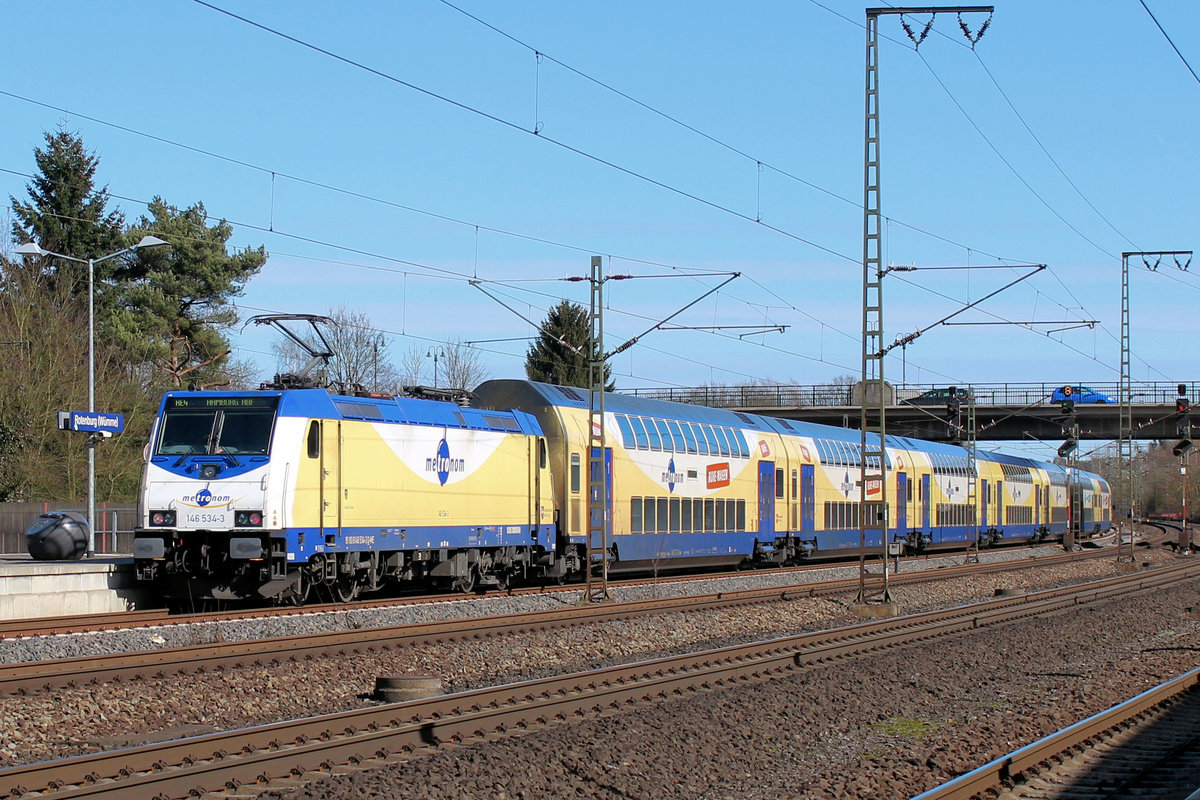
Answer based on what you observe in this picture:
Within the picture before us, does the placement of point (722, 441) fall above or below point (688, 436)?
below

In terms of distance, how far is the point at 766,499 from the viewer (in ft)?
116

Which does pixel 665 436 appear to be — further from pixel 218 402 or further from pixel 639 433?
pixel 218 402

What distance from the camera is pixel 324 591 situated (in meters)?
22.8

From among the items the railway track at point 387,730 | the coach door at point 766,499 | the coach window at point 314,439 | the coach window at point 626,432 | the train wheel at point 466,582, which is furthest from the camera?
the coach door at point 766,499

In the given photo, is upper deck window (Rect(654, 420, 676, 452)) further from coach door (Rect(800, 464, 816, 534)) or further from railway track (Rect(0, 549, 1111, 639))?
railway track (Rect(0, 549, 1111, 639))

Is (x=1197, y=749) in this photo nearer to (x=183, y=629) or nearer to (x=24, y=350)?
(x=183, y=629)

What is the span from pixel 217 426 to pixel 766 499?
18742 mm

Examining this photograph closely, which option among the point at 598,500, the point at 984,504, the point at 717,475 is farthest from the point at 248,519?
the point at 984,504

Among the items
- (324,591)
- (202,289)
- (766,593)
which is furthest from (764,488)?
(202,289)

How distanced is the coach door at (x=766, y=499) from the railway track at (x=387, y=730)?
1570 cm

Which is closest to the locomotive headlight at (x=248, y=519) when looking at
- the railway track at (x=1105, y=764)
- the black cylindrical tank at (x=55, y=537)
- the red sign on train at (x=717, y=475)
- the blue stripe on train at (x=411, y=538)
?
the blue stripe on train at (x=411, y=538)

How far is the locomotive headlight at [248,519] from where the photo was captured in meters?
19.5

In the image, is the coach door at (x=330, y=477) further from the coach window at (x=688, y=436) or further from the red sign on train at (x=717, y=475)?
the red sign on train at (x=717, y=475)

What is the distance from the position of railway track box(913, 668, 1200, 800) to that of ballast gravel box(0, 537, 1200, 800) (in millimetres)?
465
